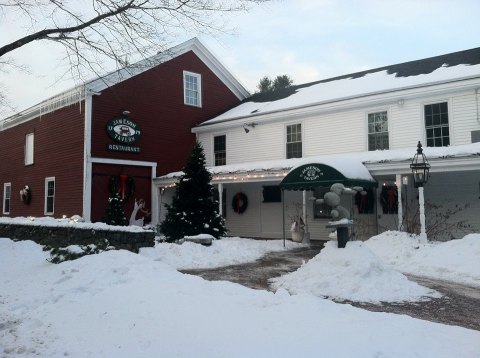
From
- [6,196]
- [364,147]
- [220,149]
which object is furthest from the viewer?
[6,196]

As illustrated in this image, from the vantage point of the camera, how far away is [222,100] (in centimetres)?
2403

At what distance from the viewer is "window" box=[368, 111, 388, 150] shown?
54.5ft

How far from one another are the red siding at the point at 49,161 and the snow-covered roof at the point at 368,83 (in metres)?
6.22

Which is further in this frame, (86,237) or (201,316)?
(86,237)

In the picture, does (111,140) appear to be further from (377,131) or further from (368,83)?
(368,83)

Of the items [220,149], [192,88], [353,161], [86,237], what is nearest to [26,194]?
[192,88]

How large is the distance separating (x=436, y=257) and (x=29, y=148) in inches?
813

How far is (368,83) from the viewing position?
1858 cm

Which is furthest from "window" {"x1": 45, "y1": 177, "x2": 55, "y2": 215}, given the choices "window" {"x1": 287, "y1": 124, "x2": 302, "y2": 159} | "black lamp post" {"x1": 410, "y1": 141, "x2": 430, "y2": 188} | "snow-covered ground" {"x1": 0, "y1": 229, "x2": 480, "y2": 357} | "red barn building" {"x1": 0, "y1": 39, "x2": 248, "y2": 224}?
"black lamp post" {"x1": 410, "y1": 141, "x2": 430, "y2": 188}

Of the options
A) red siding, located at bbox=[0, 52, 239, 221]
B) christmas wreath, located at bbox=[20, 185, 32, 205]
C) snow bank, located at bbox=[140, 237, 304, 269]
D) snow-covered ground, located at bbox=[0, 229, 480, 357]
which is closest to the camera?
snow-covered ground, located at bbox=[0, 229, 480, 357]

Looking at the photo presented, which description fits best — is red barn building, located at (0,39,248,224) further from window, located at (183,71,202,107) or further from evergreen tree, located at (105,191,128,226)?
evergreen tree, located at (105,191,128,226)

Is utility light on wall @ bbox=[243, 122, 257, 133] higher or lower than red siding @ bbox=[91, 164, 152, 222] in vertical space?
higher

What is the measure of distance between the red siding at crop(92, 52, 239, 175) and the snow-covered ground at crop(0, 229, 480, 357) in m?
10.5

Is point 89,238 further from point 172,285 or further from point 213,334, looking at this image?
point 213,334
